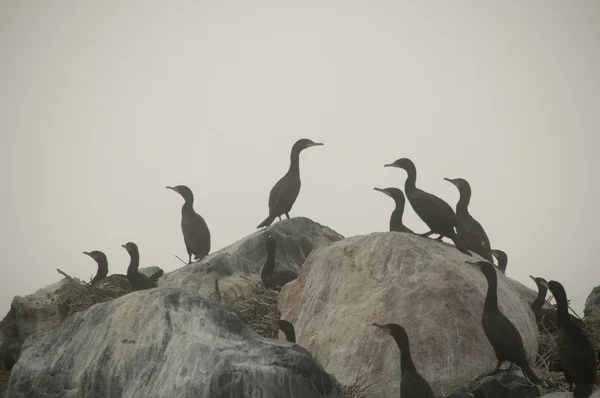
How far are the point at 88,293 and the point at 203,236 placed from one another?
2714mm

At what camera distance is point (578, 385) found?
888 cm

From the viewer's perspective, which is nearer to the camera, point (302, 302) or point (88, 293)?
point (302, 302)

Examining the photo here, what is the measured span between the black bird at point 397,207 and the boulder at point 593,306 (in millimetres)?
3712

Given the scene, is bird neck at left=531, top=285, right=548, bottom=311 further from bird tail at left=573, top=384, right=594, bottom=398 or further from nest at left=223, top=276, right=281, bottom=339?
bird tail at left=573, top=384, right=594, bottom=398

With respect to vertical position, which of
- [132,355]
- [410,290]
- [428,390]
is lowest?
[428,390]

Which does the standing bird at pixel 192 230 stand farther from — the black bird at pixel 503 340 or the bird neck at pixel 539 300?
the black bird at pixel 503 340

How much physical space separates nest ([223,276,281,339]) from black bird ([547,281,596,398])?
457cm

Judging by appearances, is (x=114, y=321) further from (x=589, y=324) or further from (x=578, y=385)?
(x=589, y=324)

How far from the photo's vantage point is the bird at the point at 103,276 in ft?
51.8

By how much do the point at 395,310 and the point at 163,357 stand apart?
3640 mm

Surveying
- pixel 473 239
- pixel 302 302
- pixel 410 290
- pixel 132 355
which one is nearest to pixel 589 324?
pixel 473 239

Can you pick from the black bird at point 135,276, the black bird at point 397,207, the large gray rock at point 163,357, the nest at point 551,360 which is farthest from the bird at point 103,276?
the nest at point 551,360

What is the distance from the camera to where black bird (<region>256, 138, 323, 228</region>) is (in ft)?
53.1

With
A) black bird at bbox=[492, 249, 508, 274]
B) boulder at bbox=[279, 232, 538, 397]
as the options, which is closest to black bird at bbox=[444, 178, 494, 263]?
boulder at bbox=[279, 232, 538, 397]
